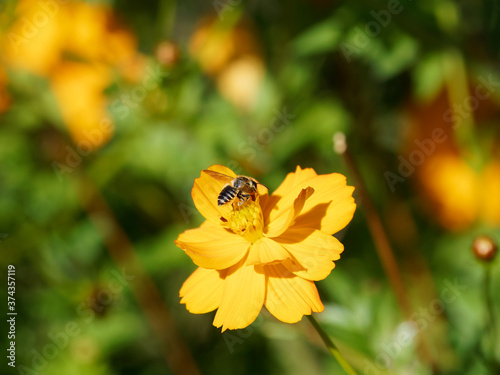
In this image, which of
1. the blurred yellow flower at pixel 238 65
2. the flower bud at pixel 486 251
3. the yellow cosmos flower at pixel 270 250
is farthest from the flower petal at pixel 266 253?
the blurred yellow flower at pixel 238 65

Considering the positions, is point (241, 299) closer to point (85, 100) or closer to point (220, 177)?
point (220, 177)

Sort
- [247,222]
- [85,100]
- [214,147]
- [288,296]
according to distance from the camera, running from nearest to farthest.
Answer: [288,296], [247,222], [214,147], [85,100]

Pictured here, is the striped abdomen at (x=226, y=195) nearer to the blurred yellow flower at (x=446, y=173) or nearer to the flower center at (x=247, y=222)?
the flower center at (x=247, y=222)

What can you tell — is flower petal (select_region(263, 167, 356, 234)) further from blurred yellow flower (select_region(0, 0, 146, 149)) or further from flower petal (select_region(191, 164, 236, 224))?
blurred yellow flower (select_region(0, 0, 146, 149))

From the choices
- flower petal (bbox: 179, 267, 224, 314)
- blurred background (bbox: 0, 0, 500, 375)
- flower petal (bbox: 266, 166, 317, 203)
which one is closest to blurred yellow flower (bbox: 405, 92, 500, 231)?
blurred background (bbox: 0, 0, 500, 375)

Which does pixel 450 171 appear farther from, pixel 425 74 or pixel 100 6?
pixel 100 6

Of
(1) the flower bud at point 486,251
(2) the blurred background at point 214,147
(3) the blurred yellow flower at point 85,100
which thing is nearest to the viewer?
(1) the flower bud at point 486,251

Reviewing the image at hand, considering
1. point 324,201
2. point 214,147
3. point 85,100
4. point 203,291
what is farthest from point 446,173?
point 85,100
